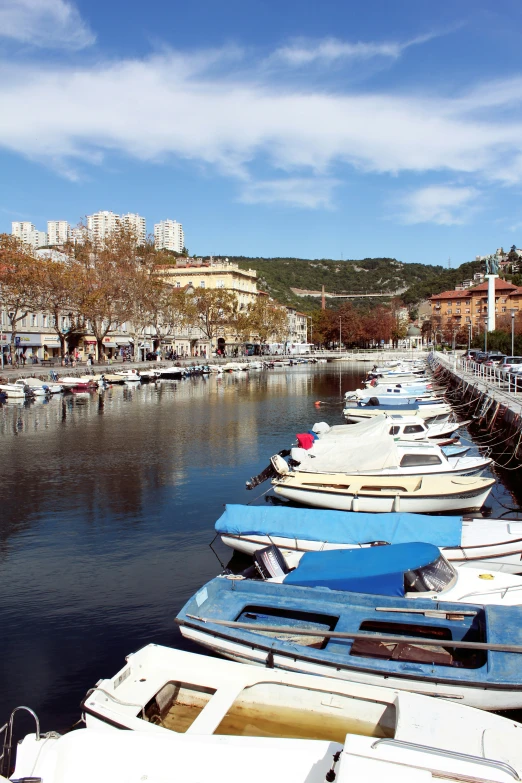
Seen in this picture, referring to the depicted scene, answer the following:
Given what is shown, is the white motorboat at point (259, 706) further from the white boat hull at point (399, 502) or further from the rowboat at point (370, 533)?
the white boat hull at point (399, 502)

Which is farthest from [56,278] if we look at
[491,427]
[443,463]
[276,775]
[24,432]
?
[276,775]

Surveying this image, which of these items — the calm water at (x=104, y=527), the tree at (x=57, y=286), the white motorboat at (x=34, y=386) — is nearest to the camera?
the calm water at (x=104, y=527)

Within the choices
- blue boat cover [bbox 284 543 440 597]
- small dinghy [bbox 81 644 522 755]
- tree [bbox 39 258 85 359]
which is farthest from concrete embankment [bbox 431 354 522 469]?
tree [bbox 39 258 85 359]

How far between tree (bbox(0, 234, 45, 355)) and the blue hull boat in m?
58.8

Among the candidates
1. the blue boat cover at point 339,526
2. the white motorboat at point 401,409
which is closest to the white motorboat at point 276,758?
the blue boat cover at point 339,526

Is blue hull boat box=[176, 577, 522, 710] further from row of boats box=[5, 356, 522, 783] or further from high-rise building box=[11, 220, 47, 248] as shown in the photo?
high-rise building box=[11, 220, 47, 248]

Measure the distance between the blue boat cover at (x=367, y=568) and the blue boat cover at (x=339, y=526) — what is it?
2195 mm

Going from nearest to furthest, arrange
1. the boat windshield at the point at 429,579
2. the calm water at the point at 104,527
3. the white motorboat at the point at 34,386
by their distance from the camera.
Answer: the boat windshield at the point at 429,579 < the calm water at the point at 104,527 < the white motorboat at the point at 34,386

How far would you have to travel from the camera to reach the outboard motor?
13.4 metres

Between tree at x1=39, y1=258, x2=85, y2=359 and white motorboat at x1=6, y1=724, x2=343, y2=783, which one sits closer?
white motorboat at x1=6, y1=724, x2=343, y2=783

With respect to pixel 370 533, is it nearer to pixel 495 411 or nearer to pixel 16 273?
pixel 495 411

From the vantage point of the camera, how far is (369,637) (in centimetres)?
905

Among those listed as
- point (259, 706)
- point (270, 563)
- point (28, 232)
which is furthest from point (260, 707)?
point (28, 232)

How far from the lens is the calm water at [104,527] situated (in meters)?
12.2
